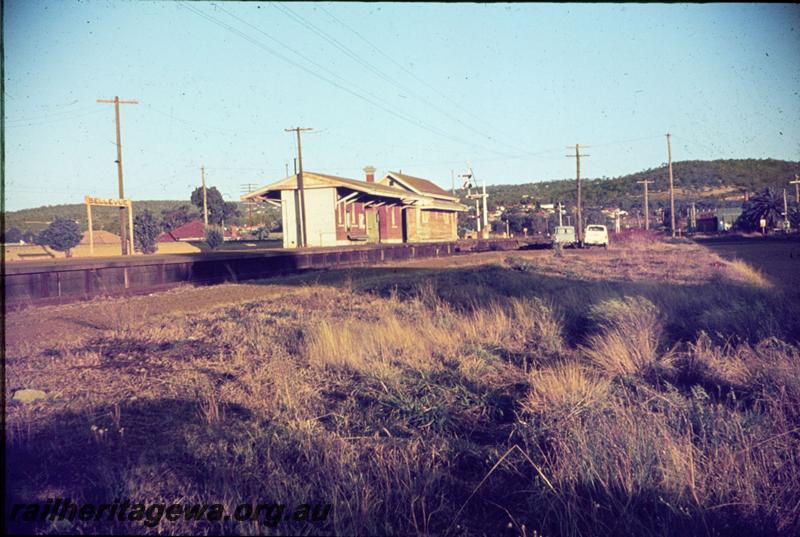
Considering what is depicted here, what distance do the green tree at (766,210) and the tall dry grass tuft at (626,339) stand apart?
3890cm

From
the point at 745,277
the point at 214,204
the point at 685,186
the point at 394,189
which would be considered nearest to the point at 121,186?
the point at 394,189

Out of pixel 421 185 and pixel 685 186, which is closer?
pixel 421 185

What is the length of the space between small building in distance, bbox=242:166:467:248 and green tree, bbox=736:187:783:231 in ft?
79.6

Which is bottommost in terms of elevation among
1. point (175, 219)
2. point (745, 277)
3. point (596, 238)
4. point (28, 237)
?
point (745, 277)

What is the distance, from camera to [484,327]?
348 inches

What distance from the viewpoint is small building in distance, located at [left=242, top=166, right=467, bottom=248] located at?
1538 inches

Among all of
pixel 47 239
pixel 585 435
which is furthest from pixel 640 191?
pixel 585 435

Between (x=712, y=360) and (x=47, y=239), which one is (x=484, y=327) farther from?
(x=47, y=239)

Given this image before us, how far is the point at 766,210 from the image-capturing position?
42406 millimetres

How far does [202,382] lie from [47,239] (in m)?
37.2

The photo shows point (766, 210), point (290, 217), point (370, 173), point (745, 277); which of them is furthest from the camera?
point (370, 173)

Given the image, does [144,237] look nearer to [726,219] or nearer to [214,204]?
[214,204]

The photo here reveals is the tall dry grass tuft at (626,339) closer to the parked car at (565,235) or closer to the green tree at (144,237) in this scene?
the parked car at (565,235)

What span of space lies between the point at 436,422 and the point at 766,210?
45.3 metres
